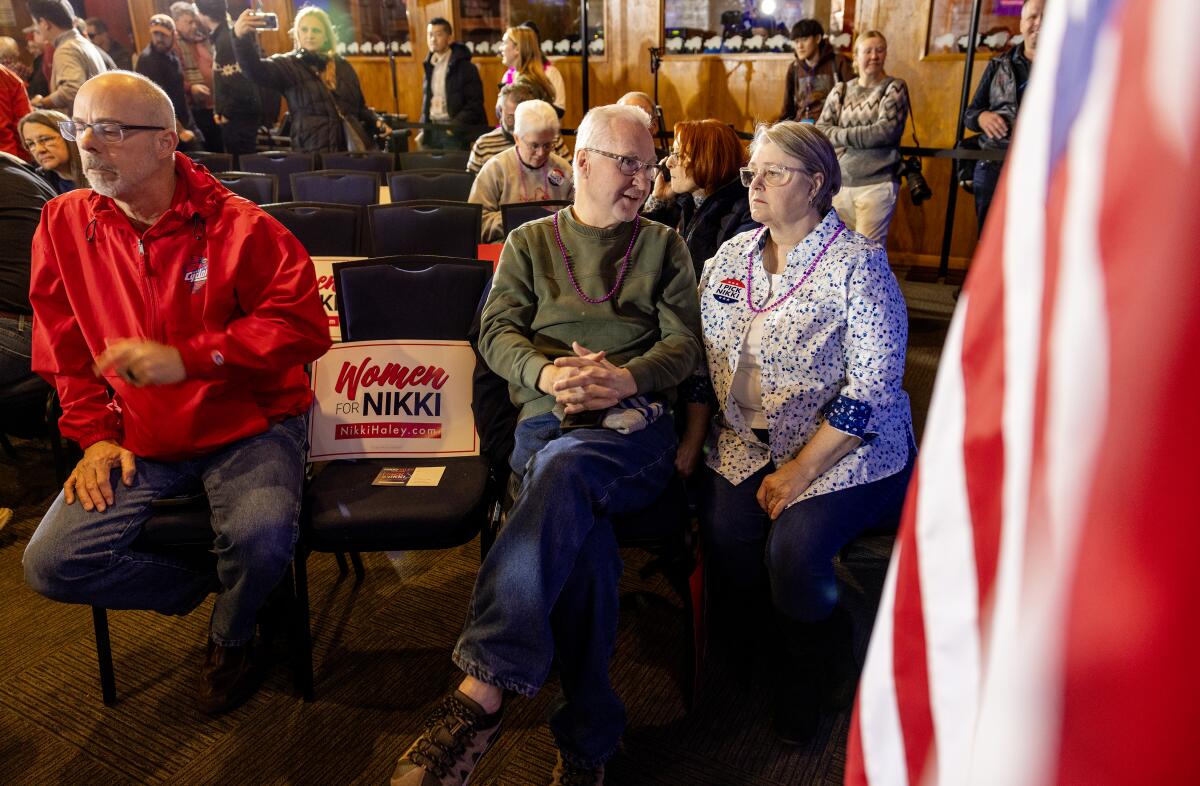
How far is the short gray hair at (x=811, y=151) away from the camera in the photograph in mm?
2018

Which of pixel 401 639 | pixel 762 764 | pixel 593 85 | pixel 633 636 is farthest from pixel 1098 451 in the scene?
pixel 593 85

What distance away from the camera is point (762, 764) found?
1.94 meters

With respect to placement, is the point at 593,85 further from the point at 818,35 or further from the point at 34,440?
the point at 34,440

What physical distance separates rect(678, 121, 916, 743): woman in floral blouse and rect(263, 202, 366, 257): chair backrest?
5.73 ft

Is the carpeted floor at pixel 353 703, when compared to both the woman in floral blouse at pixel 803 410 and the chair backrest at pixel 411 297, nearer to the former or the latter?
the woman in floral blouse at pixel 803 410

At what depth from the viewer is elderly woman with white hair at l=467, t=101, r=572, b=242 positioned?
3762 mm

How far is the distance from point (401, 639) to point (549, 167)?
2.37m

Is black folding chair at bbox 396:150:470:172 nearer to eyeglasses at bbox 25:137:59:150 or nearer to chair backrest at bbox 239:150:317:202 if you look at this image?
chair backrest at bbox 239:150:317:202

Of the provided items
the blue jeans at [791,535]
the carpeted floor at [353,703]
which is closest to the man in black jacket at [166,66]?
→ the carpeted floor at [353,703]

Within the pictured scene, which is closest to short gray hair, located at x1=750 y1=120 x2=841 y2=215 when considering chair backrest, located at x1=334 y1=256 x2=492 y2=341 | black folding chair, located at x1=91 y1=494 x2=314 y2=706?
chair backrest, located at x1=334 y1=256 x2=492 y2=341

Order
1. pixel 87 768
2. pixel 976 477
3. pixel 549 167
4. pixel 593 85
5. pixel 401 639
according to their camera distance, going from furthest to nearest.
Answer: pixel 593 85
pixel 549 167
pixel 401 639
pixel 87 768
pixel 976 477

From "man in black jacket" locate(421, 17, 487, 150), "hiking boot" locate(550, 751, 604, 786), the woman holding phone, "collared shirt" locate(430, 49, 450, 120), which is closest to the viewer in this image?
"hiking boot" locate(550, 751, 604, 786)

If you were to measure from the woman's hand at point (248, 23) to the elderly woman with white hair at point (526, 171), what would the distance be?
7.95 feet

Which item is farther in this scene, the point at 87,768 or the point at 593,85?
the point at 593,85
